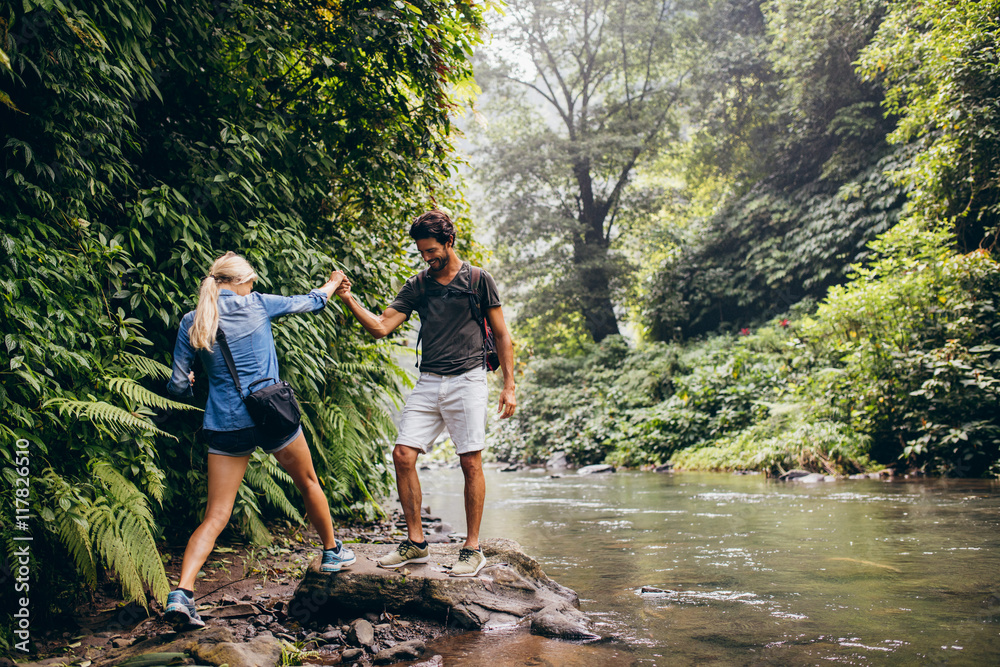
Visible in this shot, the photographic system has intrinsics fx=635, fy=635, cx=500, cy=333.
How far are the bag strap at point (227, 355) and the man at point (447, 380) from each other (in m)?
0.87

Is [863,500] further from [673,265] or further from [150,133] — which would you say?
[673,265]

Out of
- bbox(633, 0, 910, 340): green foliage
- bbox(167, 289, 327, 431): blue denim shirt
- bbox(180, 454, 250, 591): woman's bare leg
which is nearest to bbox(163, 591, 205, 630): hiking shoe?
bbox(180, 454, 250, 591): woman's bare leg

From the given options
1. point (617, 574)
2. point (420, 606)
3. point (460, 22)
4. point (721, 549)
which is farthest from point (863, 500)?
point (460, 22)

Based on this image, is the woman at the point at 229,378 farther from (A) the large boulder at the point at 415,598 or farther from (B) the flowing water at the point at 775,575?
(B) the flowing water at the point at 775,575

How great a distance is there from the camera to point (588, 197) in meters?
23.9

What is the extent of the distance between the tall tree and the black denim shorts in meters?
19.2

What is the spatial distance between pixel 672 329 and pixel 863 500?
1361cm

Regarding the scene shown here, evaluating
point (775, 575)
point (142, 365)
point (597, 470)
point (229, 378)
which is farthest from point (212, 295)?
point (597, 470)

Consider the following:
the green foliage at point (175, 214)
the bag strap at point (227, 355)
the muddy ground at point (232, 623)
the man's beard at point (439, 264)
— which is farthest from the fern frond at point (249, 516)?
the man's beard at point (439, 264)

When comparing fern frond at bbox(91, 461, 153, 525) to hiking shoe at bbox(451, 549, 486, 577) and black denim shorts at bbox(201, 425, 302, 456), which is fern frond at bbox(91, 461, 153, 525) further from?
hiking shoe at bbox(451, 549, 486, 577)

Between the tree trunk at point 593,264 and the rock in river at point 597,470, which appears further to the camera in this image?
the tree trunk at point 593,264

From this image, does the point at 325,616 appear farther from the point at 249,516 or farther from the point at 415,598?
the point at 249,516

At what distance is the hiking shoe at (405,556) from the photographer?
12.3 ft

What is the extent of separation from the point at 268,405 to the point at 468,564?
149cm
